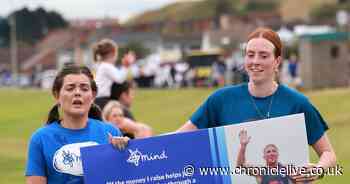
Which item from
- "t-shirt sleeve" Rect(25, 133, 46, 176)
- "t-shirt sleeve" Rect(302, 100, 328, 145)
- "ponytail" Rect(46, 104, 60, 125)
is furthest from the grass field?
"t-shirt sleeve" Rect(25, 133, 46, 176)

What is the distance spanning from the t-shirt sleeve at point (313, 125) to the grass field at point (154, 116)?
26.0ft

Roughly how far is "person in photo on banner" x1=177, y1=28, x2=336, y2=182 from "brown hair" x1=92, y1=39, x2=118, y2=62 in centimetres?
638

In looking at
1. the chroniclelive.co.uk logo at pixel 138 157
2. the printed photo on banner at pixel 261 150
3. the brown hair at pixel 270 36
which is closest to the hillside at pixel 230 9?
the brown hair at pixel 270 36

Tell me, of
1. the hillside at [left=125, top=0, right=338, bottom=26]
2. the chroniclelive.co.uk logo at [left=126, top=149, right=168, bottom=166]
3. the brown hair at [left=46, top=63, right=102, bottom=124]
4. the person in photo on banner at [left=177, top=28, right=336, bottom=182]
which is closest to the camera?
the chroniclelive.co.uk logo at [left=126, top=149, right=168, bottom=166]

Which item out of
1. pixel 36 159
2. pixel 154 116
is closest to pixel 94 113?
pixel 36 159

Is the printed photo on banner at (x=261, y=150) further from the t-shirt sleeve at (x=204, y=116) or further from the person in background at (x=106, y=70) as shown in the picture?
the person in background at (x=106, y=70)

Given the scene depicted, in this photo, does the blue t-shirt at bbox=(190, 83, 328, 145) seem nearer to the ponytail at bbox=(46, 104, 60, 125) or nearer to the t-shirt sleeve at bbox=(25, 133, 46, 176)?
the ponytail at bbox=(46, 104, 60, 125)

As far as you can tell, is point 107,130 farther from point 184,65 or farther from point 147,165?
point 184,65

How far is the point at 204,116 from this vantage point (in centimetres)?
668

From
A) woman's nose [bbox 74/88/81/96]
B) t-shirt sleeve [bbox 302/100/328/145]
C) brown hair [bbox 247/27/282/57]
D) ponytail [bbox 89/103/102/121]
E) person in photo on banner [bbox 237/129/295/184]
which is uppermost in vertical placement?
brown hair [bbox 247/27/282/57]

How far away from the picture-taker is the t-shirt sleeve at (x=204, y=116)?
666cm

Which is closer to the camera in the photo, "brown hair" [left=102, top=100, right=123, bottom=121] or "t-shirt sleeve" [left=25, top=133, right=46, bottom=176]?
"t-shirt sleeve" [left=25, top=133, right=46, bottom=176]

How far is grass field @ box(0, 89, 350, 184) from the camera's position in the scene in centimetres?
1909

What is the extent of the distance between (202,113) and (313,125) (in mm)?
706
